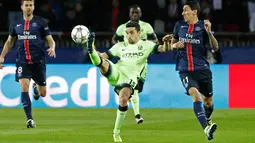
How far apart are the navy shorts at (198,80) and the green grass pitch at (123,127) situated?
0.74 metres

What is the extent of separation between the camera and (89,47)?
503 inches

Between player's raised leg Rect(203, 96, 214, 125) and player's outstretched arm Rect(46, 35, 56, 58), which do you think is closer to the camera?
player's raised leg Rect(203, 96, 214, 125)

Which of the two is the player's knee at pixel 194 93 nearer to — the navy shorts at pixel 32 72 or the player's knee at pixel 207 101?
the player's knee at pixel 207 101

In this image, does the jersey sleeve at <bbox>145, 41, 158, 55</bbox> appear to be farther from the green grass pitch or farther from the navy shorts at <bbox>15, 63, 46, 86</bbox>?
the navy shorts at <bbox>15, 63, 46, 86</bbox>

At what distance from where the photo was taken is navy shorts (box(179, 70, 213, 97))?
13715 millimetres

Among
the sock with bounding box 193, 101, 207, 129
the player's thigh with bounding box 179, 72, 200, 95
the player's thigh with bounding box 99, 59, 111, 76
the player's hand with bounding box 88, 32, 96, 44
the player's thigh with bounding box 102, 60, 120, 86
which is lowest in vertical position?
the sock with bounding box 193, 101, 207, 129

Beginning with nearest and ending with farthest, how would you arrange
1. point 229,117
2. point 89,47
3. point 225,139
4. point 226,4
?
point 89,47 → point 225,139 → point 229,117 → point 226,4

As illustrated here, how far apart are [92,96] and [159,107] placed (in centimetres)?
161

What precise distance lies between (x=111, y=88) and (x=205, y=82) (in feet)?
24.6

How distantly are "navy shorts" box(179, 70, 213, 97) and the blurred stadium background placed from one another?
73.5 inches

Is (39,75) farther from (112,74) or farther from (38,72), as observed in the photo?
(112,74)

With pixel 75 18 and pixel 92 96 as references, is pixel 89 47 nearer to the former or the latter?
pixel 92 96

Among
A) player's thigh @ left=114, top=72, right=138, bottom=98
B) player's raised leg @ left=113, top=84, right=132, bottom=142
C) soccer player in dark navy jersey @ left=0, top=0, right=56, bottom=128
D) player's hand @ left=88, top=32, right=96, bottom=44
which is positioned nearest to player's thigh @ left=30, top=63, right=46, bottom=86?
soccer player in dark navy jersey @ left=0, top=0, right=56, bottom=128

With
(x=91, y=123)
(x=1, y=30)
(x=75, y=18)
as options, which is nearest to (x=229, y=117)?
(x=91, y=123)
